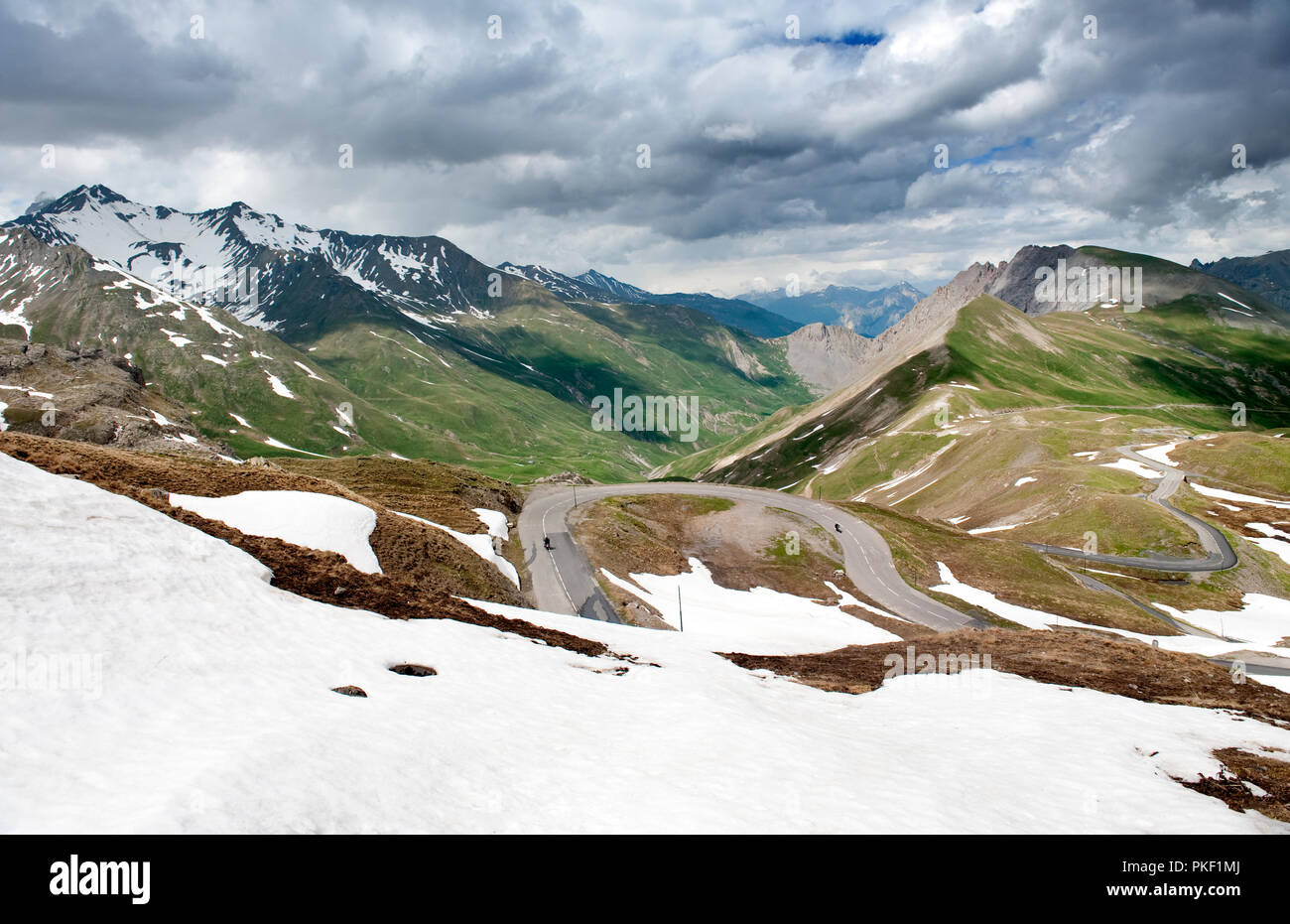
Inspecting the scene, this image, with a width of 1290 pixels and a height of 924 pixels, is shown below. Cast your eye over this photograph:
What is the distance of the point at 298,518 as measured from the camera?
32938 mm

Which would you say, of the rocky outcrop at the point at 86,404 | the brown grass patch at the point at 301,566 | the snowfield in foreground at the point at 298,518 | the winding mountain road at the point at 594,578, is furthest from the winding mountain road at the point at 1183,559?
the rocky outcrop at the point at 86,404

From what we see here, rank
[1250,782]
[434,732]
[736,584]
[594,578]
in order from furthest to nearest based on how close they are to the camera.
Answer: [736,584]
[594,578]
[1250,782]
[434,732]

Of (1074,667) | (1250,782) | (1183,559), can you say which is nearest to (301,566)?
(1250,782)

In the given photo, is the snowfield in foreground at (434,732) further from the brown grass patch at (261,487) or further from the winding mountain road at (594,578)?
the winding mountain road at (594,578)

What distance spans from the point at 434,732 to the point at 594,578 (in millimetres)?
47089

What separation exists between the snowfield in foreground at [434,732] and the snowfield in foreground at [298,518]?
932 centimetres

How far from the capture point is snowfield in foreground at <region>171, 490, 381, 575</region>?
31.0m

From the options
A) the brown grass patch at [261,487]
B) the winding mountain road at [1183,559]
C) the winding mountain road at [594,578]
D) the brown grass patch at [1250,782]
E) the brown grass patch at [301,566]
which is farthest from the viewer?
the winding mountain road at [1183,559]

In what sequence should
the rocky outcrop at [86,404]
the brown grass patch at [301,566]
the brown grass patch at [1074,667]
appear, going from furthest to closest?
Result: the rocky outcrop at [86,404] < the brown grass patch at [1074,667] < the brown grass patch at [301,566]

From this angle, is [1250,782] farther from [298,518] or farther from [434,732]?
[298,518]

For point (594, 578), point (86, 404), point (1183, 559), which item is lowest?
point (1183, 559)

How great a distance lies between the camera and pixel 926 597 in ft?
231

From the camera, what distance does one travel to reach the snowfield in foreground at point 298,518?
30984 mm
